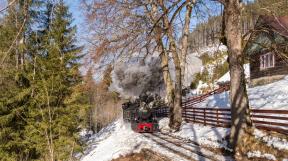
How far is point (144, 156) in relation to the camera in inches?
470

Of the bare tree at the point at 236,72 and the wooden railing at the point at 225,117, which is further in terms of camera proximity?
the wooden railing at the point at 225,117

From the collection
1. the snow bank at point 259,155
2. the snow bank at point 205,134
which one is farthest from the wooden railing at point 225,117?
the snow bank at point 259,155

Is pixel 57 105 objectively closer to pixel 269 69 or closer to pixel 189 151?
pixel 189 151

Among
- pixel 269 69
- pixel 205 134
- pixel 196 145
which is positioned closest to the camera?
pixel 196 145

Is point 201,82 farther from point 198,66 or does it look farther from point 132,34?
point 132,34

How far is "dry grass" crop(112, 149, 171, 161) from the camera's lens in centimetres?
1131

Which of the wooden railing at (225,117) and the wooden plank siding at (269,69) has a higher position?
the wooden plank siding at (269,69)

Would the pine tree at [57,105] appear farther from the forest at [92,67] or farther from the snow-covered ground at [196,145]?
the snow-covered ground at [196,145]

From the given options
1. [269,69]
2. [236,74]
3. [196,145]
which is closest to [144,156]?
[196,145]

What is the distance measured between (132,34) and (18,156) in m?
12.7

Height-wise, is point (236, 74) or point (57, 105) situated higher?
point (236, 74)

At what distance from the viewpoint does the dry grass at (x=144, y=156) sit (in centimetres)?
1131

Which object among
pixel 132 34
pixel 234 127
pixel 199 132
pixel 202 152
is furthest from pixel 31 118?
pixel 234 127

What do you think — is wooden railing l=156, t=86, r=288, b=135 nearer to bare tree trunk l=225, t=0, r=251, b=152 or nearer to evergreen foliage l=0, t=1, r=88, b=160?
bare tree trunk l=225, t=0, r=251, b=152
